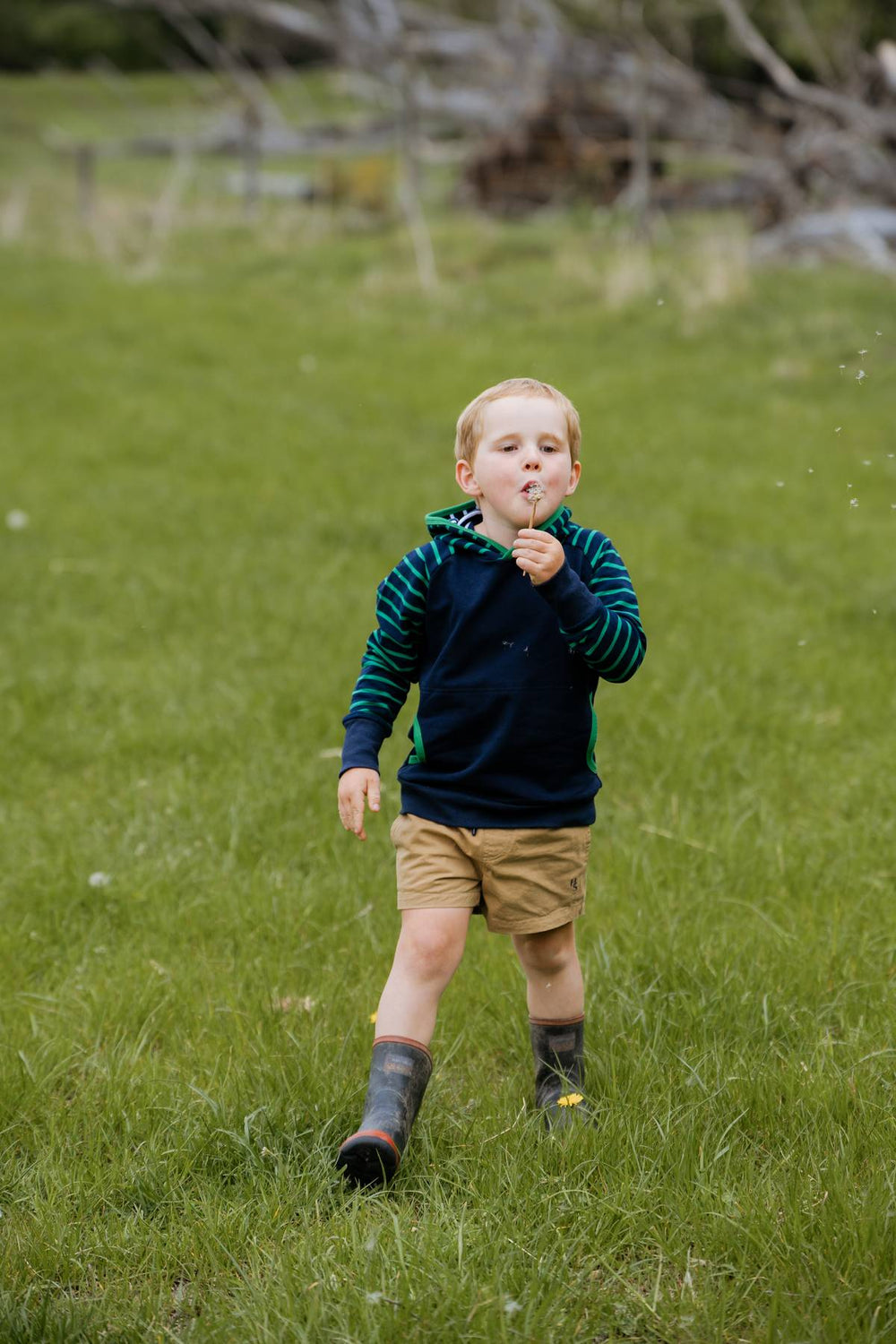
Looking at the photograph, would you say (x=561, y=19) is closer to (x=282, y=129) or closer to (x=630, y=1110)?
(x=282, y=129)

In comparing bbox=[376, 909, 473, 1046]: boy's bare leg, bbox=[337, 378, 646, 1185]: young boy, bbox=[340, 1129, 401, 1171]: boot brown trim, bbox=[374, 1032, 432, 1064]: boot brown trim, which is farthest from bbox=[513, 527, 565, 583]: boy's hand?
bbox=[340, 1129, 401, 1171]: boot brown trim

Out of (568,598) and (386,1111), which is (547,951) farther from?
(568,598)

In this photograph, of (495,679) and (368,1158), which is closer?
(368,1158)

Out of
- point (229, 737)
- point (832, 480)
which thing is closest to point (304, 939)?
point (229, 737)

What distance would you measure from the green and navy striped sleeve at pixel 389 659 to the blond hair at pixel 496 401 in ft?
0.70

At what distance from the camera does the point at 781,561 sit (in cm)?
708

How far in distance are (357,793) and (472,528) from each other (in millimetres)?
580

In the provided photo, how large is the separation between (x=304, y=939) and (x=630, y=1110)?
3.83ft

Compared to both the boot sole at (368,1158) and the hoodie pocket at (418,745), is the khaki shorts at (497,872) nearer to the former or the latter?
the hoodie pocket at (418,745)

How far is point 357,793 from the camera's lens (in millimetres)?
2824

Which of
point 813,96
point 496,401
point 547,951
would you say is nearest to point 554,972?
point 547,951

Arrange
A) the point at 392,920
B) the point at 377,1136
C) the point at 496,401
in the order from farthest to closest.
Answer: the point at 392,920, the point at 496,401, the point at 377,1136

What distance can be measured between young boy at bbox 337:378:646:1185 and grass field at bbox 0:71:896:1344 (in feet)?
0.97

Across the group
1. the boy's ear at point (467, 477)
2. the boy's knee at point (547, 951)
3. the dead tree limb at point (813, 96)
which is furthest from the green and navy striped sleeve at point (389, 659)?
the dead tree limb at point (813, 96)
